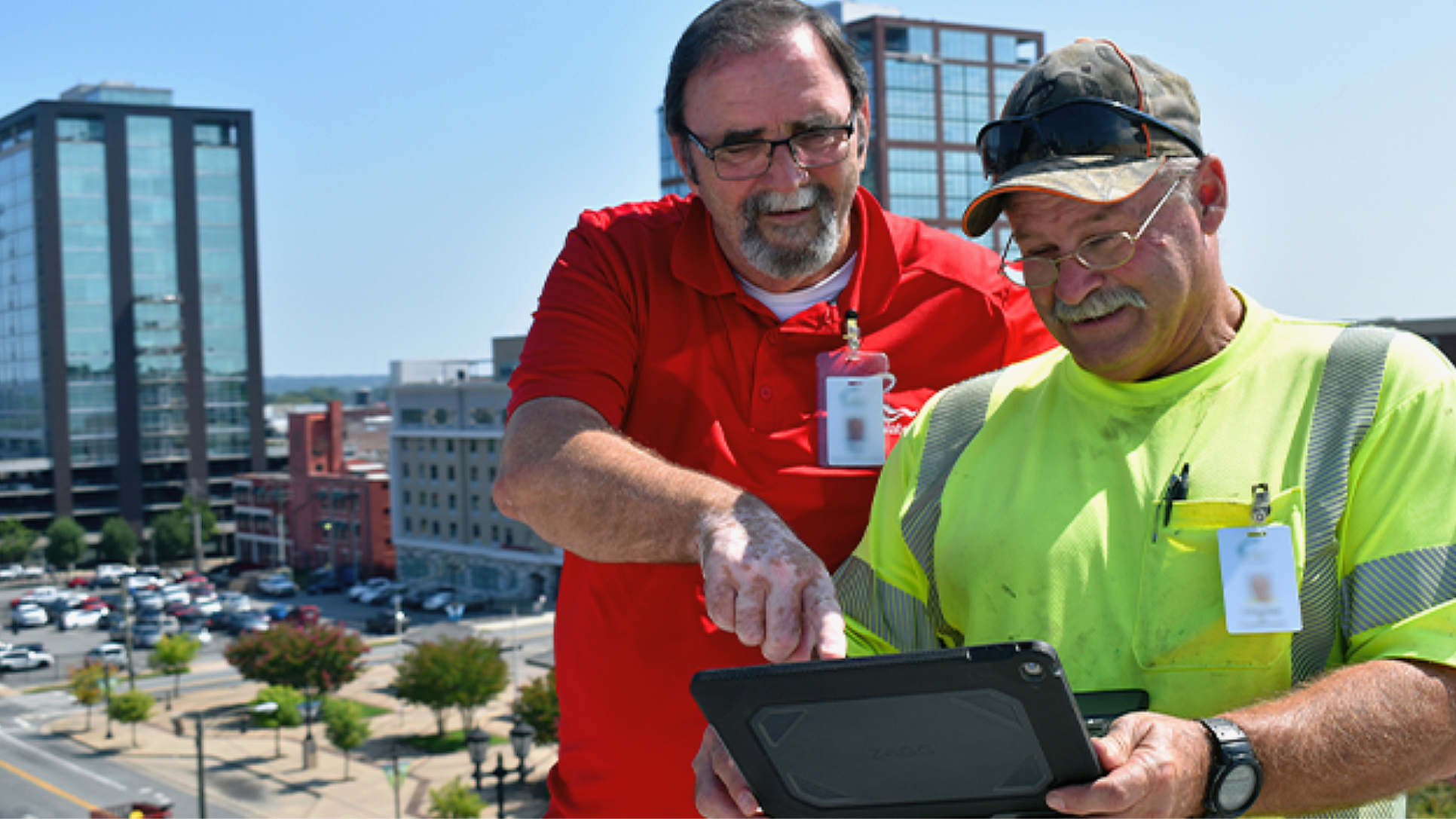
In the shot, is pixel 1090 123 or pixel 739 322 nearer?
pixel 1090 123

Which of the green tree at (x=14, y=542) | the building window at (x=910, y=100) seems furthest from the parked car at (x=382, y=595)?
the building window at (x=910, y=100)

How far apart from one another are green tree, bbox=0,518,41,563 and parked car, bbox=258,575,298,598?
14.1m

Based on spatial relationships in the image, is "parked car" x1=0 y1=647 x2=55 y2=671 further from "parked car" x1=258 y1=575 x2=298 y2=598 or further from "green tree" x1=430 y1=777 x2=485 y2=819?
"green tree" x1=430 y1=777 x2=485 y2=819

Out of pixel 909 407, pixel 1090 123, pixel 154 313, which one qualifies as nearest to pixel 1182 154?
pixel 1090 123

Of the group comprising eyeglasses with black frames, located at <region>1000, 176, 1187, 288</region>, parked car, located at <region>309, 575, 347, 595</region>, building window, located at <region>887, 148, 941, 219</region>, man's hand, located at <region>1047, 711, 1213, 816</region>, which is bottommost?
parked car, located at <region>309, 575, 347, 595</region>

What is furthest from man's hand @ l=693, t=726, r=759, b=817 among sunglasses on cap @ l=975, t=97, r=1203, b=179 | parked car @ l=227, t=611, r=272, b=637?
parked car @ l=227, t=611, r=272, b=637

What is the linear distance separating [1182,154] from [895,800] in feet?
3.84

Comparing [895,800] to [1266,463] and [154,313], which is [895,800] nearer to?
[1266,463]

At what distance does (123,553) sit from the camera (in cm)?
6456

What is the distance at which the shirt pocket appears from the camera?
1877mm

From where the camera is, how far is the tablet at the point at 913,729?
4.71ft

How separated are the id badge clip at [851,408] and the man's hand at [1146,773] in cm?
112

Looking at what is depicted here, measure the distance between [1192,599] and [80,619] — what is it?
56.9 m

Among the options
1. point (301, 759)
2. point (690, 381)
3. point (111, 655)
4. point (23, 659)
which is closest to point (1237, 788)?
point (690, 381)
